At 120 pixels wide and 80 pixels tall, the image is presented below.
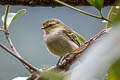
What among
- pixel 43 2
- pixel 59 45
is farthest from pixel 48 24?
pixel 43 2

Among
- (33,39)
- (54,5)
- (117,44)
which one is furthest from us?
(33,39)

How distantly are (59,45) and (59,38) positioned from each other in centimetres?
12

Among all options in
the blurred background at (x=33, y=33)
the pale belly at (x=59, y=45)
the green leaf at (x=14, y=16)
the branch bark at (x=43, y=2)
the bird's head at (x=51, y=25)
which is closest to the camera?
the branch bark at (x=43, y=2)

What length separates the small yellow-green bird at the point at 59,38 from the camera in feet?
4.75

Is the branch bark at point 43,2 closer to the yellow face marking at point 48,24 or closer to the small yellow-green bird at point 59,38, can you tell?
the small yellow-green bird at point 59,38

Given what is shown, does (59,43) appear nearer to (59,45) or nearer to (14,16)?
(59,45)

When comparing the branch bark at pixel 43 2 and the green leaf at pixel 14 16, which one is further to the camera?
the green leaf at pixel 14 16

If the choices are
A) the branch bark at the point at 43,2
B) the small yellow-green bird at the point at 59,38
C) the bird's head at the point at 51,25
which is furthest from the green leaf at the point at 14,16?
the bird's head at the point at 51,25

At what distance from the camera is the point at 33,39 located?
1848 millimetres

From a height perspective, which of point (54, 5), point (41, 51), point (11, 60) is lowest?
point (11, 60)

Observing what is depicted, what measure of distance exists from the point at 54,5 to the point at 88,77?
1.80 feet

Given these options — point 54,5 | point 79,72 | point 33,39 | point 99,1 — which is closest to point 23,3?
point 54,5

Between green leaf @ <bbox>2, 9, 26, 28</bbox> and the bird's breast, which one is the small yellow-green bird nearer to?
the bird's breast

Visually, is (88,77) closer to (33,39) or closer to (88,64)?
(88,64)
